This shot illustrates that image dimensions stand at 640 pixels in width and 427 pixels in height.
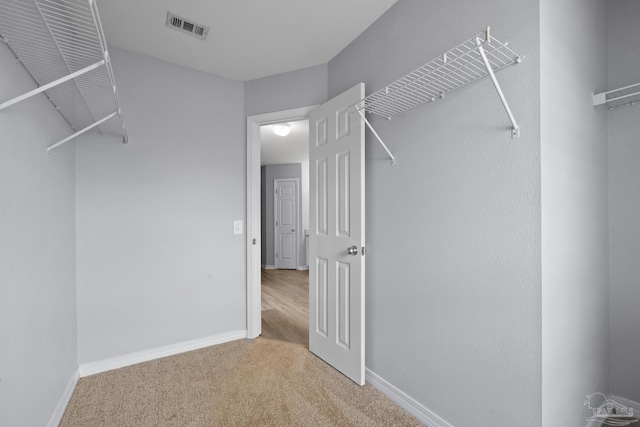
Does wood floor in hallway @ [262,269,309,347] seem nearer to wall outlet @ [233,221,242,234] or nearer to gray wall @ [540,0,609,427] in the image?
wall outlet @ [233,221,242,234]

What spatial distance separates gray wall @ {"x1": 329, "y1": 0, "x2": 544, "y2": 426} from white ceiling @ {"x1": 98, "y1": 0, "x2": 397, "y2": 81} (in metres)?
0.26

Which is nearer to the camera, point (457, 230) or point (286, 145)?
point (457, 230)

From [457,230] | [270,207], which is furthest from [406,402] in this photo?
[270,207]

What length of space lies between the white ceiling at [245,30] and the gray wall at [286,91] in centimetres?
9

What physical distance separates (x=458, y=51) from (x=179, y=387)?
8.55 feet

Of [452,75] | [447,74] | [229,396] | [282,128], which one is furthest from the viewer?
[282,128]

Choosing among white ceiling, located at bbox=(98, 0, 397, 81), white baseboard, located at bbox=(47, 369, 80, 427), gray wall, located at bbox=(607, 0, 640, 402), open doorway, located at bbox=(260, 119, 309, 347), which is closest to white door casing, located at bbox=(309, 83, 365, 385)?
white ceiling, located at bbox=(98, 0, 397, 81)

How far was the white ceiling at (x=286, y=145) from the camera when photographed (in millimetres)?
4590

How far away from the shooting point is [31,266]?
1352mm

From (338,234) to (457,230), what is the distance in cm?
90

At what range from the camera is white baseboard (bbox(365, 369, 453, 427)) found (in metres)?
1.59

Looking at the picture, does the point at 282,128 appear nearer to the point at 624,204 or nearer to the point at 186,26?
the point at 186,26

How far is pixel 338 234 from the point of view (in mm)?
2199

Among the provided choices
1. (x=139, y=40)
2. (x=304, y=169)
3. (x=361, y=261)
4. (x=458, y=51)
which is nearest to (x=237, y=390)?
(x=361, y=261)
